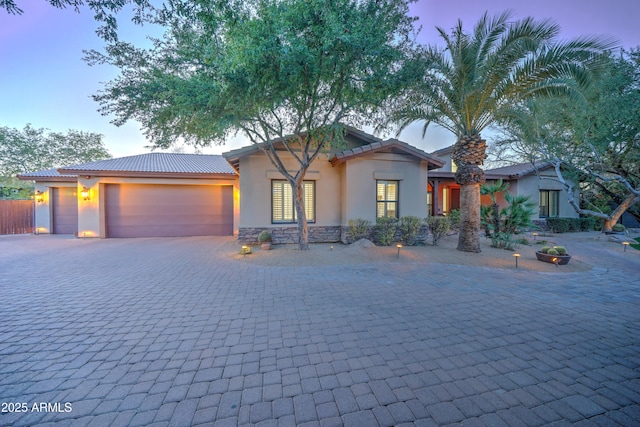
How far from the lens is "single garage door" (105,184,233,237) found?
13414 millimetres

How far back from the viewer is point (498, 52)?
308 inches

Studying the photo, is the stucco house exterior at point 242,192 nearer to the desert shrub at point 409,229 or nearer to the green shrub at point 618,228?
the desert shrub at point 409,229

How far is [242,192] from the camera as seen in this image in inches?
433

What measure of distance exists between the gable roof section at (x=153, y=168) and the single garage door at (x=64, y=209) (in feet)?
8.47

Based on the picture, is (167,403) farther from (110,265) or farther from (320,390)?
(110,265)

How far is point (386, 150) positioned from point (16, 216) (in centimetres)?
2131

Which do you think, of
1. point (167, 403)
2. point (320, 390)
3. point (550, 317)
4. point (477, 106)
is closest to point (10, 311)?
point (167, 403)

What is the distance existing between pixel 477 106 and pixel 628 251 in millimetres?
8531

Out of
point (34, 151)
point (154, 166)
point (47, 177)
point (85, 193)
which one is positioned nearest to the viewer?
point (85, 193)

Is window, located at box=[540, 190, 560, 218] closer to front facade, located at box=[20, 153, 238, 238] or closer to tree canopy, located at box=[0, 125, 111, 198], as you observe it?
front facade, located at box=[20, 153, 238, 238]

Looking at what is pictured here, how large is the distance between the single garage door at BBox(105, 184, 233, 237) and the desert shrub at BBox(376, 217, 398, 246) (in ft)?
28.2

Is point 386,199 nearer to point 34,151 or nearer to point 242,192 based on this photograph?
point 242,192

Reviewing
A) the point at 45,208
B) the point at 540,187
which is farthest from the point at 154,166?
the point at 540,187

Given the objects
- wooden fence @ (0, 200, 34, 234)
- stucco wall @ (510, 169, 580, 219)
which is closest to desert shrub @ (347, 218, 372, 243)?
stucco wall @ (510, 169, 580, 219)
